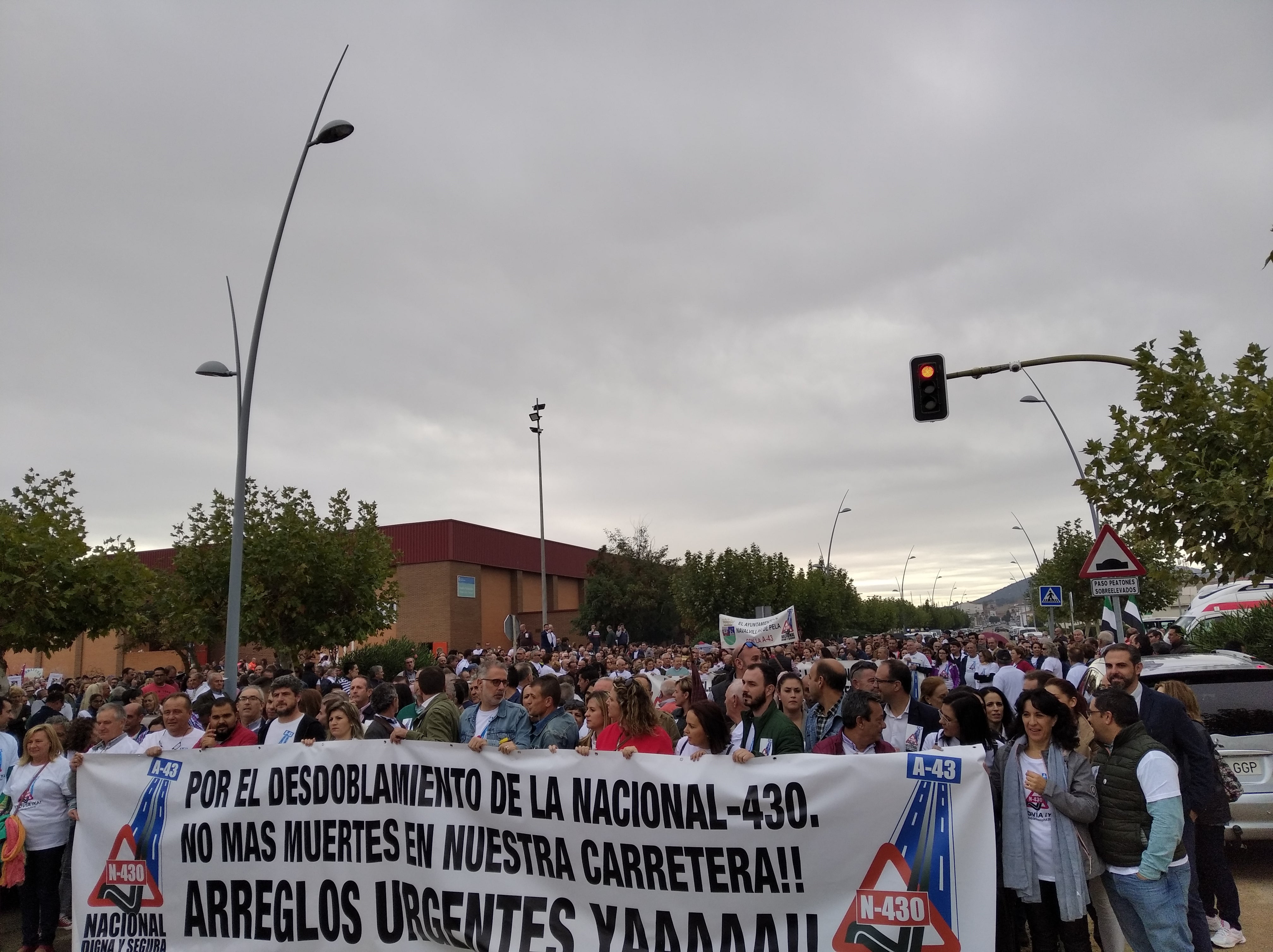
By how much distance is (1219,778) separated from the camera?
19.5 ft

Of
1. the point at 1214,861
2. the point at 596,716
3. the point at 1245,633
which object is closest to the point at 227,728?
the point at 596,716

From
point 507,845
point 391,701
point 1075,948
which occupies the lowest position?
point 1075,948

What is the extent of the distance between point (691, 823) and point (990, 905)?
1566 mm

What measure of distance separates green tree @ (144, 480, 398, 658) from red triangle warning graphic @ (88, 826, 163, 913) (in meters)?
18.5

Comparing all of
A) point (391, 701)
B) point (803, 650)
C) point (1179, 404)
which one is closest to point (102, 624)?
point (803, 650)

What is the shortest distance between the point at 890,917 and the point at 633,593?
54.4 meters

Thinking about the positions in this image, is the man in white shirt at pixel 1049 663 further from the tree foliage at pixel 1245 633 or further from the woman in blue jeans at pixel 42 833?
the woman in blue jeans at pixel 42 833

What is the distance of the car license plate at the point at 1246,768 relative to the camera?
7223mm

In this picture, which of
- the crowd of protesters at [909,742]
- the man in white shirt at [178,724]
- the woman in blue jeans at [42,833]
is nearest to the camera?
the crowd of protesters at [909,742]

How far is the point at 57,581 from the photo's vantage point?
73.5 feet

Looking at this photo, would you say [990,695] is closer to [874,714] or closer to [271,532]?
[874,714]

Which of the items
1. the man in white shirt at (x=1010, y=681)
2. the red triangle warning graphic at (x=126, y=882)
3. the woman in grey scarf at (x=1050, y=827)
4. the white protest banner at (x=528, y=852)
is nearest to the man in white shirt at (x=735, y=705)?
the white protest banner at (x=528, y=852)

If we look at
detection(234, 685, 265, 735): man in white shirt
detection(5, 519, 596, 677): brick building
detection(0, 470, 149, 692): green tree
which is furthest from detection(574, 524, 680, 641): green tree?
detection(234, 685, 265, 735): man in white shirt

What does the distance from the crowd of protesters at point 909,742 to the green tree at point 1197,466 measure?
3729 mm
